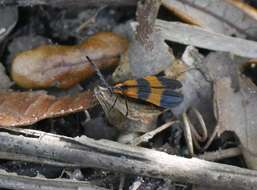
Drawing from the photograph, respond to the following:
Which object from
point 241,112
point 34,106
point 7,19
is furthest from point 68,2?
point 241,112

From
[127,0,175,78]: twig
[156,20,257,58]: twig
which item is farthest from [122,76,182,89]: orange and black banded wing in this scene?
[156,20,257,58]: twig

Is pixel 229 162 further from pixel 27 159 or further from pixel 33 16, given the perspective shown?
pixel 33 16

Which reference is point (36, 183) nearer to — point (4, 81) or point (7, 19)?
point (4, 81)

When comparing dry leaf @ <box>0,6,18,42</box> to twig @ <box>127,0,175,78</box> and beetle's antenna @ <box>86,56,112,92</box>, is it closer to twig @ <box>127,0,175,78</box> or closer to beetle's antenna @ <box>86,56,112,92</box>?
beetle's antenna @ <box>86,56,112,92</box>

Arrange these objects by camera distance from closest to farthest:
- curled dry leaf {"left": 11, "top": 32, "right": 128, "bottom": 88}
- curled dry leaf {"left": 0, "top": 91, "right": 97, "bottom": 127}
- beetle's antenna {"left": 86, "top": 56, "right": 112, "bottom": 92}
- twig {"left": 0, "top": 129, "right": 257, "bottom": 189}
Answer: twig {"left": 0, "top": 129, "right": 257, "bottom": 189} → curled dry leaf {"left": 0, "top": 91, "right": 97, "bottom": 127} → beetle's antenna {"left": 86, "top": 56, "right": 112, "bottom": 92} → curled dry leaf {"left": 11, "top": 32, "right": 128, "bottom": 88}

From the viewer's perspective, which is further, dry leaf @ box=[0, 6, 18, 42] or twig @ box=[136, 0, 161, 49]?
dry leaf @ box=[0, 6, 18, 42]
